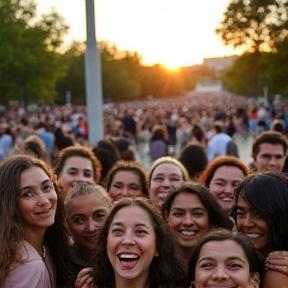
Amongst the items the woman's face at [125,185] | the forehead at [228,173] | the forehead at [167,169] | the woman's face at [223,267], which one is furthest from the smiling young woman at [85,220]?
the forehead at [228,173]

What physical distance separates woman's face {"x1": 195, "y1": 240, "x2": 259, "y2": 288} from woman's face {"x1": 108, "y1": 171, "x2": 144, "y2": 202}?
8.48ft

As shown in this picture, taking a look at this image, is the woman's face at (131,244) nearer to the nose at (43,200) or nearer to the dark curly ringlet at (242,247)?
the dark curly ringlet at (242,247)

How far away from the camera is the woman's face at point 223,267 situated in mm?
3064

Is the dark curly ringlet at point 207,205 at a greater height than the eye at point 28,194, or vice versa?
the eye at point 28,194

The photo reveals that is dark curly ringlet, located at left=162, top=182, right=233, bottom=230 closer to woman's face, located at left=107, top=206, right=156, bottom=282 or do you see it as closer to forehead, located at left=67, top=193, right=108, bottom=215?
forehead, located at left=67, top=193, right=108, bottom=215

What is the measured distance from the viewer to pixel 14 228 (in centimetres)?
349

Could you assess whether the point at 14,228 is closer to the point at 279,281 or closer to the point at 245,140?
the point at 279,281

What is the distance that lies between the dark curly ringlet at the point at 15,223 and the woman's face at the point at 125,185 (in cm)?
178

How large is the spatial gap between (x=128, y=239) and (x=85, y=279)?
17.4 inches

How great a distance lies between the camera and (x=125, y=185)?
5.86 metres

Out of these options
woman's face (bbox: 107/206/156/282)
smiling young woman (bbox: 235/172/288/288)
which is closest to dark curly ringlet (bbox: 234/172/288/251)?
smiling young woman (bbox: 235/172/288/288)

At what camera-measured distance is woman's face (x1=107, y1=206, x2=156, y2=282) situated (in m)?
3.31

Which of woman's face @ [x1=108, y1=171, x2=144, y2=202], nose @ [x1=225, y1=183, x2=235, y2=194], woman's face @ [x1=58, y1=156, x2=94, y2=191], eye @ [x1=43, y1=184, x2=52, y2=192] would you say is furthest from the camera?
woman's face @ [x1=58, y1=156, x2=94, y2=191]

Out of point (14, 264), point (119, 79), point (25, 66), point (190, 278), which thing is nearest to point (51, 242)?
point (14, 264)
